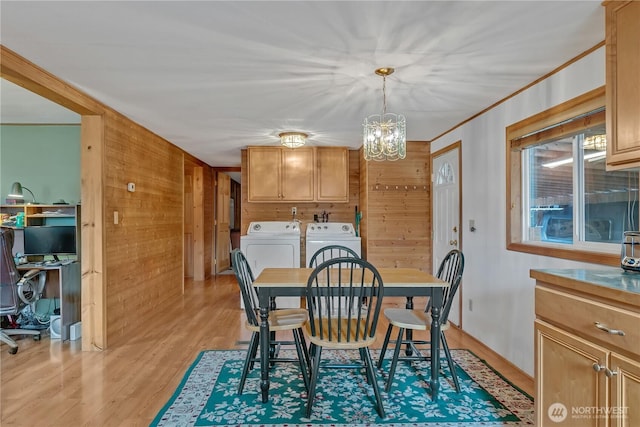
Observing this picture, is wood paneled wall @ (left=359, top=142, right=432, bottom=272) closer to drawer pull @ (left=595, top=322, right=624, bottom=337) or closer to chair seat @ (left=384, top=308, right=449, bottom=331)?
chair seat @ (left=384, top=308, right=449, bottom=331)

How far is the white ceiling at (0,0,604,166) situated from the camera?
5.46 ft

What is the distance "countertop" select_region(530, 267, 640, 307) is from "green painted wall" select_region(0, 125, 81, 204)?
177 inches

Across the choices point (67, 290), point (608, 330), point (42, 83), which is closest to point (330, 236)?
point (67, 290)

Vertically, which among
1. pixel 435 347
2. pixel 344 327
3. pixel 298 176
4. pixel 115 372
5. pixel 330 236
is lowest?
pixel 115 372

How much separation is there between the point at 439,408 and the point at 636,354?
4.09 feet

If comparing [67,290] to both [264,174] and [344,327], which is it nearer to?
[264,174]

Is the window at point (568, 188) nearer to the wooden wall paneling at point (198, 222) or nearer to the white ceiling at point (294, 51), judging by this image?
the white ceiling at point (294, 51)

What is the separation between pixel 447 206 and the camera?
4039 millimetres

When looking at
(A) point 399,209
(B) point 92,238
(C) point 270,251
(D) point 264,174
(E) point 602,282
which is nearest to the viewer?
(E) point 602,282

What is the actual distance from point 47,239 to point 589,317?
4422 millimetres

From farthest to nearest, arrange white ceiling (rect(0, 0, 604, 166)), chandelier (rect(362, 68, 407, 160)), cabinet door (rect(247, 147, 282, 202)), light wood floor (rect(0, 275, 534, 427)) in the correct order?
cabinet door (rect(247, 147, 282, 202))
chandelier (rect(362, 68, 407, 160))
light wood floor (rect(0, 275, 534, 427))
white ceiling (rect(0, 0, 604, 166))

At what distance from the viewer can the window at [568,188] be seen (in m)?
1.97

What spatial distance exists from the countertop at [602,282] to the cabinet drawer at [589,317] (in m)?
0.04

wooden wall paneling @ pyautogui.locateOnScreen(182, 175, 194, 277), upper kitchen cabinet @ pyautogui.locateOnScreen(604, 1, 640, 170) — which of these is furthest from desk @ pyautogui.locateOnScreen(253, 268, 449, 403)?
wooden wall paneling @ pyautogui.locateOnScreen(182, 175, 194, 277)
